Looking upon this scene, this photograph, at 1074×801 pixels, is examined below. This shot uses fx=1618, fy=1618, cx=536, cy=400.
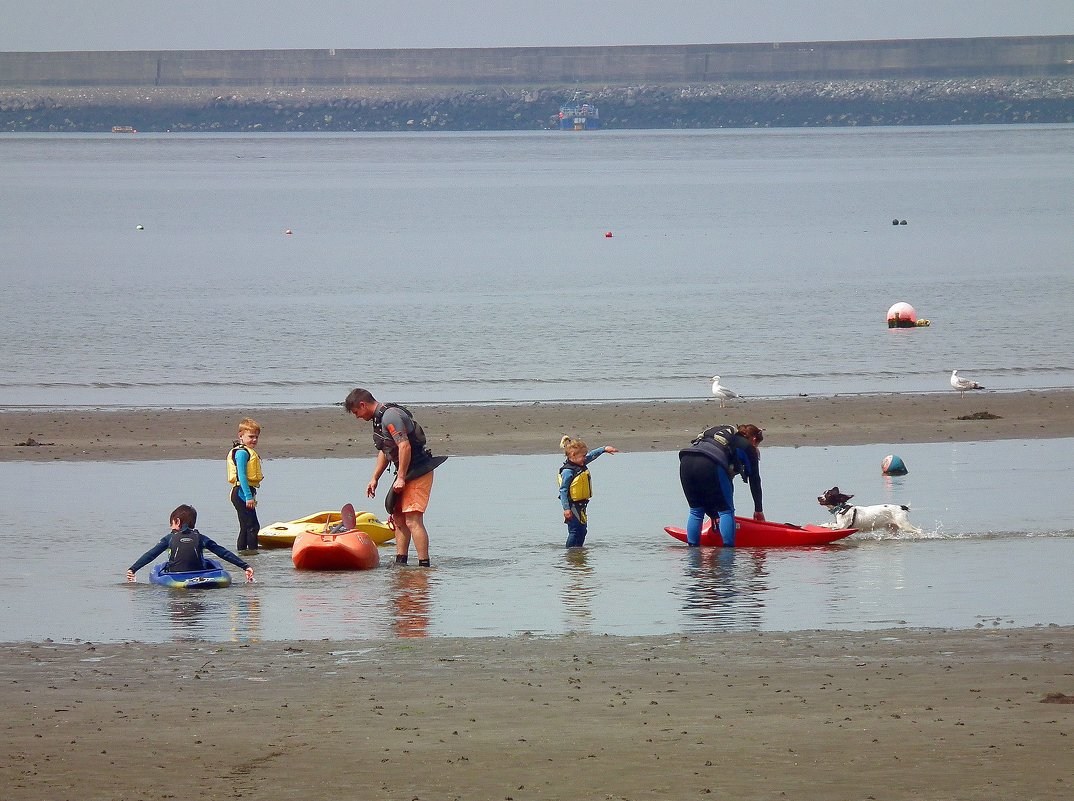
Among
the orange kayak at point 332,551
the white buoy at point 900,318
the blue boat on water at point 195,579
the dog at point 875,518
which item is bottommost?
the blue boat on water at point 195,579

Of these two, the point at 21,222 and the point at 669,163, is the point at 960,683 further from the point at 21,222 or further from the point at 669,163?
the point at 669,163

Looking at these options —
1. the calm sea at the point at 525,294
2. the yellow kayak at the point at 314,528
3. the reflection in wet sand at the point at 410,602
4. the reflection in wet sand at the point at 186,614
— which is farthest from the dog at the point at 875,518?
the calm sea at the point at 525,294

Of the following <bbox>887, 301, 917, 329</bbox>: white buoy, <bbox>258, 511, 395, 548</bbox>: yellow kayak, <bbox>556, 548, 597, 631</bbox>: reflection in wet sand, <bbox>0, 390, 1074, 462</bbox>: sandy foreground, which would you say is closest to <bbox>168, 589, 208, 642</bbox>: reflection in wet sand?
<bbox>258, 511, 395, 548</bbox>: yellow kayak

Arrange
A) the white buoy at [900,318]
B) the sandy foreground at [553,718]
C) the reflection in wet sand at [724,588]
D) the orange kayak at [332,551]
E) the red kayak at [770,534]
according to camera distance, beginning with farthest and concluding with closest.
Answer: the white buoy at [900,318] → the red kayak at [770,534] → the orange kayak at [332,551] → the reflection in wet sand at [724,588] → the sandy foreground at [553,718]

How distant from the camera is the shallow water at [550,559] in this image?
11.3 m

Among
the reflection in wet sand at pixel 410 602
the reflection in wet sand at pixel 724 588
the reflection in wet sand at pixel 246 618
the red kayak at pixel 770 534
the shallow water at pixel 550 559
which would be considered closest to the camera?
the reflection in wet sand at pixel 246 618

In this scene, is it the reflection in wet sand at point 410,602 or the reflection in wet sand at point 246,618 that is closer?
the reflection in wet sand at point 246,618

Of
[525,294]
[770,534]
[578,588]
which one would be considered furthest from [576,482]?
[525,294]

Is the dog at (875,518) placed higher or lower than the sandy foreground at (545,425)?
lower

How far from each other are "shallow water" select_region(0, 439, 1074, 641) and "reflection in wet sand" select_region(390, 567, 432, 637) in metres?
0.02

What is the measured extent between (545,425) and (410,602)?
1066 centimetres

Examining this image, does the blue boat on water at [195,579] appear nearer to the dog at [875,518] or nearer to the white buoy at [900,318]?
the dog at [875,518]

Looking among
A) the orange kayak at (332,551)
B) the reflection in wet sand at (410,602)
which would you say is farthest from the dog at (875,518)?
the orange kayak at (332,551)

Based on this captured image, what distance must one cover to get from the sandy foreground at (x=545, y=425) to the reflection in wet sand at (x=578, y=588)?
6748mm
